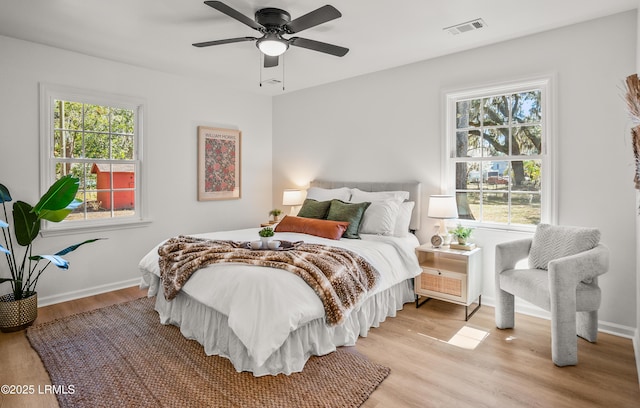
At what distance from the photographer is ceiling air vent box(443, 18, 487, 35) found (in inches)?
121

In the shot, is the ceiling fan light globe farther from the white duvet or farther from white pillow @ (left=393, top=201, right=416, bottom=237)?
white pillow @ (left=393, top=201, right=416, bottom=237)

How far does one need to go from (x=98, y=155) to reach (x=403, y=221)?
11.4 ft

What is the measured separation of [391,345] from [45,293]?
352 cm

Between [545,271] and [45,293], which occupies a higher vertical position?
[545,271]

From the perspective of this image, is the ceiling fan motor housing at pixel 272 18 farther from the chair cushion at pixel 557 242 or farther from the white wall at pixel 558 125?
the chair cushion at pixel 557 242

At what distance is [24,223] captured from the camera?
3223 mm

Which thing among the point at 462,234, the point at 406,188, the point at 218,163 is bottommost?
the point at 462,234

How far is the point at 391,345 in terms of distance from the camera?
281 centimetres

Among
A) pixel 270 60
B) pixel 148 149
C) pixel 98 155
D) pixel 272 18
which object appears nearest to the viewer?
pixel 272 18

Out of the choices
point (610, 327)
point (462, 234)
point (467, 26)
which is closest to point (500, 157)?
point (462, 234)

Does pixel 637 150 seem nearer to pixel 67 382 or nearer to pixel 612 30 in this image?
pixel 612 30

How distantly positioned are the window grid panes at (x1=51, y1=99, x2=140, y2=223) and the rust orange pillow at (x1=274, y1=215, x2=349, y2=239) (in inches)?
76.3

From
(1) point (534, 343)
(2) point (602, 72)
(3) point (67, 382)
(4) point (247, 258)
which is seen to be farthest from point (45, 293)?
(2) point (602, 72)

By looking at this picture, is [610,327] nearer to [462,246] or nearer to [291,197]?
[462,246]
